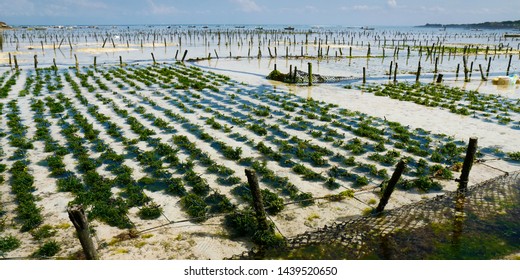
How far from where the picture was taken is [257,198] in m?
7.87

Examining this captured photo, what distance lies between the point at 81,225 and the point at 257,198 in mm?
3512

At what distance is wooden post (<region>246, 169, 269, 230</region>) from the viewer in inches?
302

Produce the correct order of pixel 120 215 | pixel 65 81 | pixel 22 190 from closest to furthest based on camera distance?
pixel 120 215
pixel 22 190
pixel 65 81

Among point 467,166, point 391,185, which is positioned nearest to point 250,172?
point 391,185

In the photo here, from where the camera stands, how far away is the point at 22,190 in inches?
395

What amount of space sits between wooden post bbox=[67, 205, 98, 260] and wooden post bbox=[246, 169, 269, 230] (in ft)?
10.7

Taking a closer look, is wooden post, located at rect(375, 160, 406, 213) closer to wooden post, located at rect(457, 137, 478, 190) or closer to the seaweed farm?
the seaweed farm

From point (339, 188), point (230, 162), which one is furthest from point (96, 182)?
point (339, 188)

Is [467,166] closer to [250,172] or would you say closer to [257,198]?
[257,198]

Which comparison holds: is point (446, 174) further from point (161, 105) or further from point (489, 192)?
point (161, 105)

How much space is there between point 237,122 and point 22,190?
9493 millimetres

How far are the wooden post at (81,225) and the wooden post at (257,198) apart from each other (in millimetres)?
3255

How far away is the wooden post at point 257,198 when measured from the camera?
25.2 ft

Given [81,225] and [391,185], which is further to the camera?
[391,185]
